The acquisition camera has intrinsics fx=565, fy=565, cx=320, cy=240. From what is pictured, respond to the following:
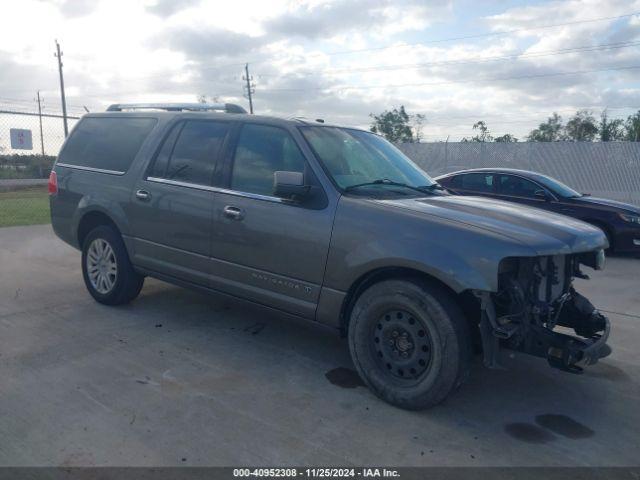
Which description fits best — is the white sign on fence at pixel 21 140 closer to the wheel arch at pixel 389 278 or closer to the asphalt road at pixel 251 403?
the asphalt road at pixel 251 403

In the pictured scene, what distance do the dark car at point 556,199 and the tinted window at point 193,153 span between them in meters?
5.39

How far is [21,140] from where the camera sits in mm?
19750

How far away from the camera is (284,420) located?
11.7 ft

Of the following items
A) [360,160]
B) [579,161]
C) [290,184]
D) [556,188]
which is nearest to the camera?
[290,184]

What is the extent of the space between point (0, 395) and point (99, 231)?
226 centimetres

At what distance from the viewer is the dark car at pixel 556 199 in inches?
376

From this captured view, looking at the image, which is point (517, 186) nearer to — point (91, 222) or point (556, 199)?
point (556, 199)

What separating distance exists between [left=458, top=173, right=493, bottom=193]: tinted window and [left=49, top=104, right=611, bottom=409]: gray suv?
6007mm

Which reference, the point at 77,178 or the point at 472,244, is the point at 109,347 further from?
the point at 472,244

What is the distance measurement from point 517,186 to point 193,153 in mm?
7144

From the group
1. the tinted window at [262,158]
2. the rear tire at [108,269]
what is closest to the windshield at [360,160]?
the tinted window at [262,158]

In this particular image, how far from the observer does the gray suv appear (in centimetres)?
352

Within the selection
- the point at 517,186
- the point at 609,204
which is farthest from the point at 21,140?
the point at 609,204

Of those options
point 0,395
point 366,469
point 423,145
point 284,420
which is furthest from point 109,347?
Result: point 423,145
